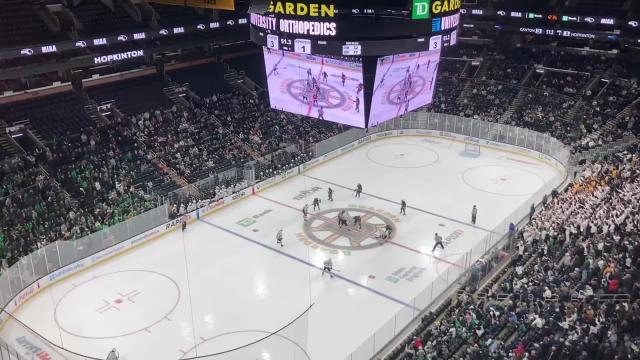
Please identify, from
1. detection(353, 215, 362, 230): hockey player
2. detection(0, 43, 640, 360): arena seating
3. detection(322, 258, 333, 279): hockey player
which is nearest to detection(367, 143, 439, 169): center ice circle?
detection(0, 43, 640, 360): arena seating

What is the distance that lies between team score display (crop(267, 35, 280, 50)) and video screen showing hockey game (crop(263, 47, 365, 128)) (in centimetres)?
147

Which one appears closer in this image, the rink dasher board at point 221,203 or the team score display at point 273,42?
the rink dasher board at point 221,203

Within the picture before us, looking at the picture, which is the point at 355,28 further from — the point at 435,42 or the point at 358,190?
the point at 358,190

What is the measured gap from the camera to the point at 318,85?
2517cm

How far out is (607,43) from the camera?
4291 centimetres

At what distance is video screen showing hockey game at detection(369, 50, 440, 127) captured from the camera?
24.1 m

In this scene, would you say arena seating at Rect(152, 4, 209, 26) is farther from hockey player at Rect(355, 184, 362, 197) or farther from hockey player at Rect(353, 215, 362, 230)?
hockey player at Rect(353, 215, 362, 230)

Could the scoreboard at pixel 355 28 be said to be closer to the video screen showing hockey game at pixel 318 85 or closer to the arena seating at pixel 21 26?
the video screen showing hockey game at pixel 318 85

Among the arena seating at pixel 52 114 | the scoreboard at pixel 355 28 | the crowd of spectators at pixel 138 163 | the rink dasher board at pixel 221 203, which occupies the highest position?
the scoreboard at pixel 355 28

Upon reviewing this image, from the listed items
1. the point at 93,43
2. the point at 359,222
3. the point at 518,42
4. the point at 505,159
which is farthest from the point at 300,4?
the point at 518,42

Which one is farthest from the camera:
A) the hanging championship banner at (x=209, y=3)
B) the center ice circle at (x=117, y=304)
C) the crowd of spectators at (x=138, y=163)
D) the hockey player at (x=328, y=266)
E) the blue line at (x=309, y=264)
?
the hanging championship banner at (x=209, y=3)

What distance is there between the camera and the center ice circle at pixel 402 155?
A: 116 ft

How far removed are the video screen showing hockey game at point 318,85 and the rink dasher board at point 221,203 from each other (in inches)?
238

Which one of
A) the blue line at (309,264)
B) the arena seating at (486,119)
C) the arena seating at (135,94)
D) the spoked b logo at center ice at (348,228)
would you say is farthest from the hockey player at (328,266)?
the arena seating at (135,94)
